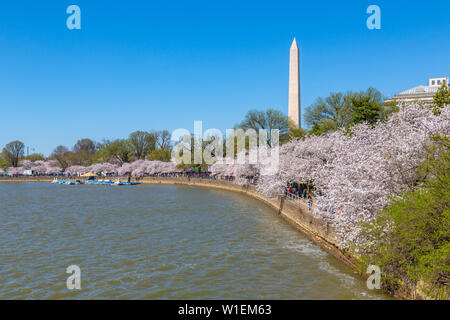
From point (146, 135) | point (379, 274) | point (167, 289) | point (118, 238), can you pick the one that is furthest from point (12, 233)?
point (146, 135)

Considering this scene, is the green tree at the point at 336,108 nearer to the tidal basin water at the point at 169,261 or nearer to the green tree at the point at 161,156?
the tidal basin water at the point at 169,261

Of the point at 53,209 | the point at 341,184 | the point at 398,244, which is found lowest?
the point at 53,209

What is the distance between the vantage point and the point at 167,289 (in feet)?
53.0

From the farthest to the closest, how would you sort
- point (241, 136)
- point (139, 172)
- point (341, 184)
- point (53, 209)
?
point (139, 172) → point (241, 136) → point (53, 209) → point (341, 184)

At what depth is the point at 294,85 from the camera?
72.1 m

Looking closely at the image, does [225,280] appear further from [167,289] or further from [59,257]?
[59,257]

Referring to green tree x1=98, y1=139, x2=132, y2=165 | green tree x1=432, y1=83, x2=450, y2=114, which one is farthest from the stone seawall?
green tree x1=98, y1=139, x2=132, y2=165

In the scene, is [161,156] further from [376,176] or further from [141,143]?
[376,176]

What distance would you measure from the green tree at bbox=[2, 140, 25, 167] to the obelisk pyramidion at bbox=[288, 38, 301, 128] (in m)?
141

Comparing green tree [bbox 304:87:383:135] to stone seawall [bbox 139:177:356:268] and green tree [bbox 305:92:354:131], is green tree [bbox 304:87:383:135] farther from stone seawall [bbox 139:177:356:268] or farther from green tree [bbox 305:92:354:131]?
stone seawall [bbox 139:177:356:268]

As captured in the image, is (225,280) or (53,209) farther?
(53,209)

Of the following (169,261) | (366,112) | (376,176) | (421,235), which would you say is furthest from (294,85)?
(421,235)

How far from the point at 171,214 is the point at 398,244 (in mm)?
27929

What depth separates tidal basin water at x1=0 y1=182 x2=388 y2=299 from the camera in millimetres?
15867
